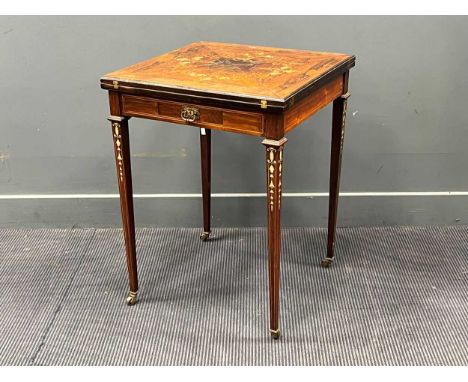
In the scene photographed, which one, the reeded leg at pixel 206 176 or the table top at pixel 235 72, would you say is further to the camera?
the reeded leg at pixel 206 176

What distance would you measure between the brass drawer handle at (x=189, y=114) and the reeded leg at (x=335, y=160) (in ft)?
1.62

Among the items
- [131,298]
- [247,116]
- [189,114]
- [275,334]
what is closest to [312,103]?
[247,116]

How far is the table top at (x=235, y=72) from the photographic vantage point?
1521mm

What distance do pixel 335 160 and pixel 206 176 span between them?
1.62 ft

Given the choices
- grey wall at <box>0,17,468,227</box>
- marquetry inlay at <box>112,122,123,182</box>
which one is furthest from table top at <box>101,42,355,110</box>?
grey wall at <box>0,17,468,227</box>

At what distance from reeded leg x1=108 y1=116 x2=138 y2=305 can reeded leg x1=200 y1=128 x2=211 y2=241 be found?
44 centimetres

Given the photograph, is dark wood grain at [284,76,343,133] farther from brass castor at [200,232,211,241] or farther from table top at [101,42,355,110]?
brass castor at [200,232,211,241]

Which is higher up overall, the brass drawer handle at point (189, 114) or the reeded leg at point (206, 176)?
the brass drawer handle at point (189, 114)

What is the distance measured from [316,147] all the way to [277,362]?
2.91 feet

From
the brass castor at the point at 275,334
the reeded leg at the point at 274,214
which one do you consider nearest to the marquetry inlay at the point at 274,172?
the reeded leg at the point at 274,214

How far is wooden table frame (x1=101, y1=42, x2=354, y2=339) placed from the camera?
1506 millimetres

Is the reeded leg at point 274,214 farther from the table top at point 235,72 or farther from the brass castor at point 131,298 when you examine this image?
the brass castor at point 131,298

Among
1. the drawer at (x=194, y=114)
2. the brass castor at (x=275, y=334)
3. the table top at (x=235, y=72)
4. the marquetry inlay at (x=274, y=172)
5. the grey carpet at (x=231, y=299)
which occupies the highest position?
the table top at (x=235, y=72)
